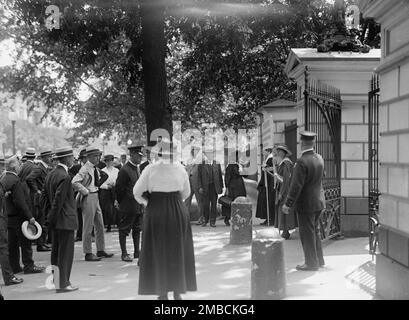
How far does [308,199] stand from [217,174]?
22.0 ft

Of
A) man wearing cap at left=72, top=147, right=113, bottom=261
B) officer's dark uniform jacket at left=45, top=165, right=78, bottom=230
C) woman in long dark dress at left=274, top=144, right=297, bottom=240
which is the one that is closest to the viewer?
officer's dark uniform jacket at left=45, top=165, right=78, bottom=230

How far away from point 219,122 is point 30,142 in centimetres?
4540

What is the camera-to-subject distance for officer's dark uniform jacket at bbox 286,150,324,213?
28.0 feet

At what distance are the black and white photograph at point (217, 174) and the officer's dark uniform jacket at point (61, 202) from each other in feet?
0.06

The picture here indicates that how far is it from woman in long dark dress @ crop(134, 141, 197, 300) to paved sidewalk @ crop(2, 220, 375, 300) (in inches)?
18.2

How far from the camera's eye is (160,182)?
6.83 m

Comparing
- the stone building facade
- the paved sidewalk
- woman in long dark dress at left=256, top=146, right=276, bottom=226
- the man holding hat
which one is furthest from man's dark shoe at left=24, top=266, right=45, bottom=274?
woman in long dark dress at left=256, top=146, right=276, bottom=226

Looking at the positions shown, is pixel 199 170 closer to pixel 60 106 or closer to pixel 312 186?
pixel 312 186

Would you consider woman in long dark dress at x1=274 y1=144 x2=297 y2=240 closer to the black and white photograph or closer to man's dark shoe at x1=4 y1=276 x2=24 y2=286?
the black and white photograph

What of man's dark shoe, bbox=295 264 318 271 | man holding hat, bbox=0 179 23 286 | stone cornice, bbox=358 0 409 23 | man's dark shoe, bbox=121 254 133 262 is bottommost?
man's dark shoe, bbox=121 254 133 262
